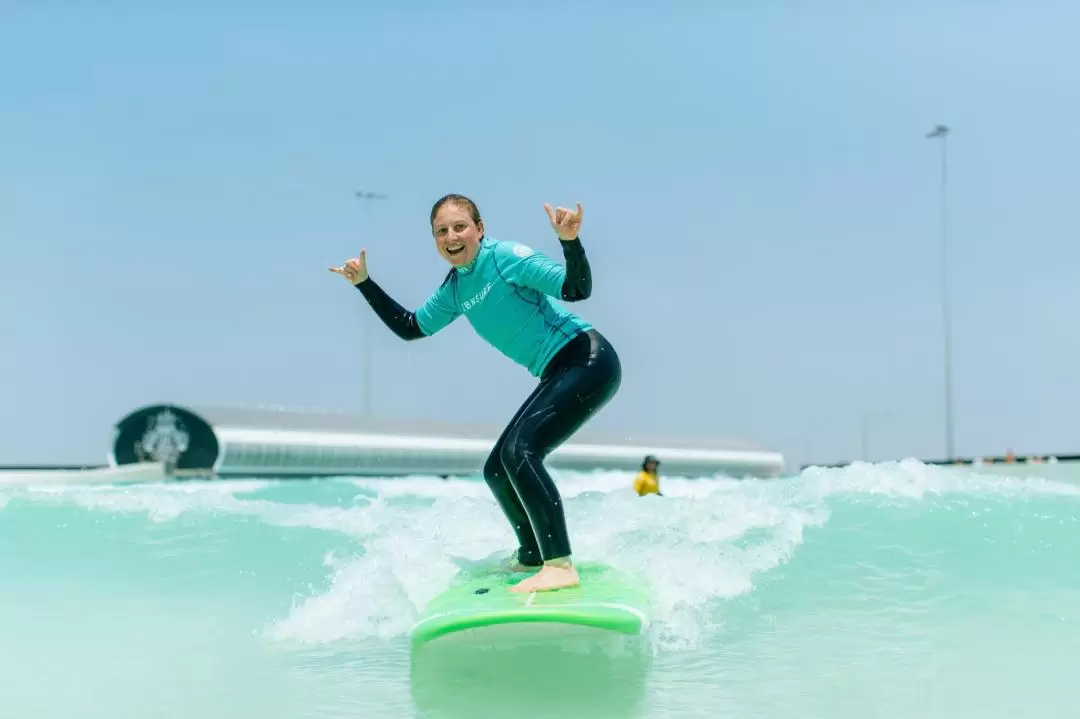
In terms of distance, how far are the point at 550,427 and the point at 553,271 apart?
70 centimetres

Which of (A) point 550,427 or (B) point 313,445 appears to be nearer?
(A) point 550,427

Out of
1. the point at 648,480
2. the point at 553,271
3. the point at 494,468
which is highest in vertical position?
the point at 553,271

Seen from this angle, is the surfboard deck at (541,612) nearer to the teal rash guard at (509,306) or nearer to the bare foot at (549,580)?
the bare foot at (549,580)

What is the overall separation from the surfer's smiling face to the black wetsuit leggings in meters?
0.62

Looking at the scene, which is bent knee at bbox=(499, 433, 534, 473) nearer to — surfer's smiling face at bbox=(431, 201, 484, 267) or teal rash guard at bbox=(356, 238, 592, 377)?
teal rash guard at bbox=(356, 238, 592, 377)

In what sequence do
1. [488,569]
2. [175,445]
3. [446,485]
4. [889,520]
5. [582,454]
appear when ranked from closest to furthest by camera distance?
[488,569], [889,520], [446,485], [175,445], [582,454]

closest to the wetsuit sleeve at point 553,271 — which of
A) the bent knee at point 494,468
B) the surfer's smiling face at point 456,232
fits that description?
the surfer's smiling face at point 456,232

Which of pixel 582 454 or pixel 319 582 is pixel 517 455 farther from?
pixel 582 454

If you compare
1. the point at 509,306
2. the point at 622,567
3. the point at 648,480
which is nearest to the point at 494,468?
the point at 509,306

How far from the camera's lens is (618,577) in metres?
4.44

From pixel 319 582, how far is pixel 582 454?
2639cm

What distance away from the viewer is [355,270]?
15.6 ft

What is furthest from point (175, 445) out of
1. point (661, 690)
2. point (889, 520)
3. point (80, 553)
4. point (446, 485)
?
point (661, 690)

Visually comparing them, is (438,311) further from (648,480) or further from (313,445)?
(313,445)
